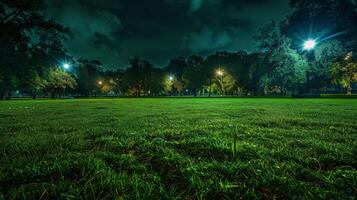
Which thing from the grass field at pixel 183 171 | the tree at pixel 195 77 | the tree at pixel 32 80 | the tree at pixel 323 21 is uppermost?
the tree at pixel 323 21

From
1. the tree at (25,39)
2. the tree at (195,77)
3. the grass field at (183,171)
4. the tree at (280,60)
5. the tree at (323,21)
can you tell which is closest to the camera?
the grass field at (183,171)

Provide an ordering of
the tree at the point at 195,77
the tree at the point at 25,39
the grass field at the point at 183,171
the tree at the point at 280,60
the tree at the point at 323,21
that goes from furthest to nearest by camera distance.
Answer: the tree at the point at 195,77, the tree at the point at 280,60, the tree at the point at 323,21, the tree at the point at 25,39, the grass field at the point at 183,171

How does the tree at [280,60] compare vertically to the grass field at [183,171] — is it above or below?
above

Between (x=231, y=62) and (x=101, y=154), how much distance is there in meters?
70.9

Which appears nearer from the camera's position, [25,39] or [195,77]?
[25,39]

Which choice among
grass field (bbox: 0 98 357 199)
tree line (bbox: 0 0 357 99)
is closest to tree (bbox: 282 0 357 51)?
tree line (bbox: 0 0 357 99)

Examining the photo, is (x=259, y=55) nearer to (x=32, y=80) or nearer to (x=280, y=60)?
(x=280, y=60)

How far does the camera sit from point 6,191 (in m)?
1.80

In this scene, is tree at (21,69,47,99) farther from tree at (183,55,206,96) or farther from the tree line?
tree at (183,55,206,96)

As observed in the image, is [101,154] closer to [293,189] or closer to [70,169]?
[70,169]

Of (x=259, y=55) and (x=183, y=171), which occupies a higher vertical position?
(x=259, y=55)

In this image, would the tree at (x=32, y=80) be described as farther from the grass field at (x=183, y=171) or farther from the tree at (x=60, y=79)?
the grass field at (x=183, y=171)


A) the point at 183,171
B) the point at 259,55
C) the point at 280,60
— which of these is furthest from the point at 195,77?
the point at 183,171

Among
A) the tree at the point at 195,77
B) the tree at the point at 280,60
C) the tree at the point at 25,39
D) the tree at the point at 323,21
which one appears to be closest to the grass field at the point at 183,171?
the tree at the point at 25,39
